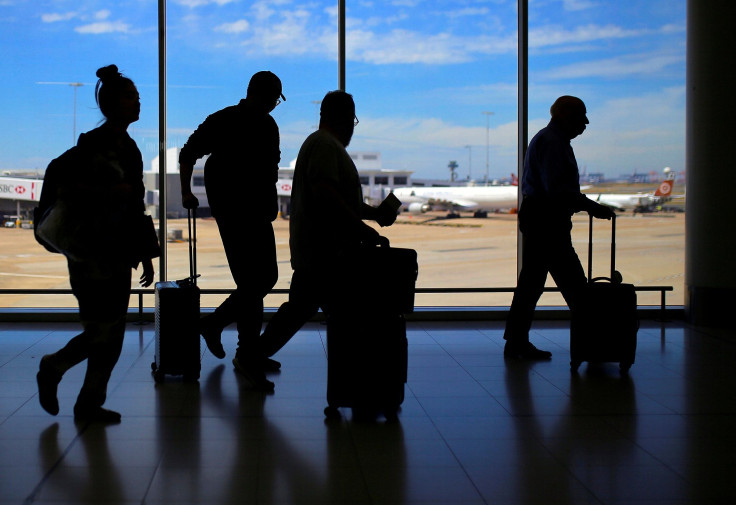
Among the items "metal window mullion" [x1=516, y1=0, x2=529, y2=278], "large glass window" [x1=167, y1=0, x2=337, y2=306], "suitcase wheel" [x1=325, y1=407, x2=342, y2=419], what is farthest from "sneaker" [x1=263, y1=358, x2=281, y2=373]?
"metal window mullion" [x1=516, y1=0, x2=529, y2=278]

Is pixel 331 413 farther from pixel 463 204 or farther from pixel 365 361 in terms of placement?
pixel 463 204

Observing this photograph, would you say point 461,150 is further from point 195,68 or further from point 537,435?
point 537,435

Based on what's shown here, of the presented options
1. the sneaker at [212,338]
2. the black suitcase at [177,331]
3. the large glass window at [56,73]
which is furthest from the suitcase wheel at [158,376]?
the large glass window at [56,73]

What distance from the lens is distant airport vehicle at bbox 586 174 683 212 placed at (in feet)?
23.2

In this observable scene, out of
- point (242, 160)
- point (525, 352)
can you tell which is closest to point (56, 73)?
point (242, 160)

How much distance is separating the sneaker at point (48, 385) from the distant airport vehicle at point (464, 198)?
12.5 feet

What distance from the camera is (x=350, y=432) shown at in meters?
3.49

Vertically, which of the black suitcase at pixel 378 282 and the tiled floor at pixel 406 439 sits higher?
the black suitcase at pixel 378 282

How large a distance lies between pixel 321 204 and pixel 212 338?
1.36 m

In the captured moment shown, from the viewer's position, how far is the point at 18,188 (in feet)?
21.8

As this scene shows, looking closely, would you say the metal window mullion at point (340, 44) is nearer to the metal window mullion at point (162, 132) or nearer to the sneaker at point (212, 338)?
the metal window mullion at point (162, 132)

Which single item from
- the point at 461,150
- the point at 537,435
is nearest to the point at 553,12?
the point at 461,150

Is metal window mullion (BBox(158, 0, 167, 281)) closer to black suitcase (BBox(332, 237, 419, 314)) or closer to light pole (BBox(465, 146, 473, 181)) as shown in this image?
light pole (BBox(465, 146, 473, 181))

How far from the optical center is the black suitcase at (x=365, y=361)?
3650 millimetres
